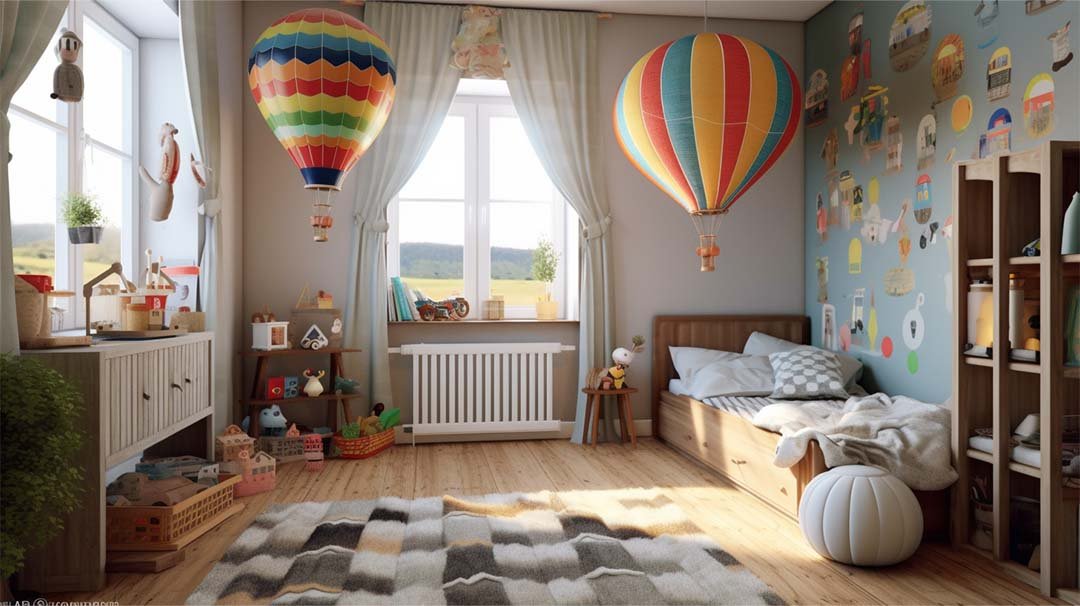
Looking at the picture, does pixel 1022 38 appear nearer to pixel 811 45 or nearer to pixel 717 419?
pixel 811 45

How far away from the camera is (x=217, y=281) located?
12.2 ft

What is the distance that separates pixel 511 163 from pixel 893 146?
2.28 meters

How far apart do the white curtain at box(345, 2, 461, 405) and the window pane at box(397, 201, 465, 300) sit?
0.30 metres

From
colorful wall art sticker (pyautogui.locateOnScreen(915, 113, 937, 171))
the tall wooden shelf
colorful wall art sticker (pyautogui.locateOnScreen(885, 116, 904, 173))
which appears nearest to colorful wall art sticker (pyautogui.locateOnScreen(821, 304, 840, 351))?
colorful wall art sticker (pyautogui.locateOnScreen(885, 116, 904, 173))

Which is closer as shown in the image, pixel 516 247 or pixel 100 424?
pixel 100 424

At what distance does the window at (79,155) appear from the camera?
286 cm

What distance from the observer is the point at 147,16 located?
3539 mm

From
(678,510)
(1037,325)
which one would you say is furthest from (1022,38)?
(678,510)

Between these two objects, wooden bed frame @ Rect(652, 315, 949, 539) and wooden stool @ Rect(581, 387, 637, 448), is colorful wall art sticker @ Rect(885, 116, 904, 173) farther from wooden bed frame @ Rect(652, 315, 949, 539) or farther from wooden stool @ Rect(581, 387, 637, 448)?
wooden stool @ Rect(581, 387, 637, 448)

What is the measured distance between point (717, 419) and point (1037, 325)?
5.08ft

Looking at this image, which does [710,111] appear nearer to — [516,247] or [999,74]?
[999,74]

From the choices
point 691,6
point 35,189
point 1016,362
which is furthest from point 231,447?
point 691,6

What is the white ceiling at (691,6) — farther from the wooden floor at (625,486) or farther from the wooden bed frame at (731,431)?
the wooden floor at (625,486)

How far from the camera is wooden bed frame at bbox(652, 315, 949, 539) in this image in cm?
288
